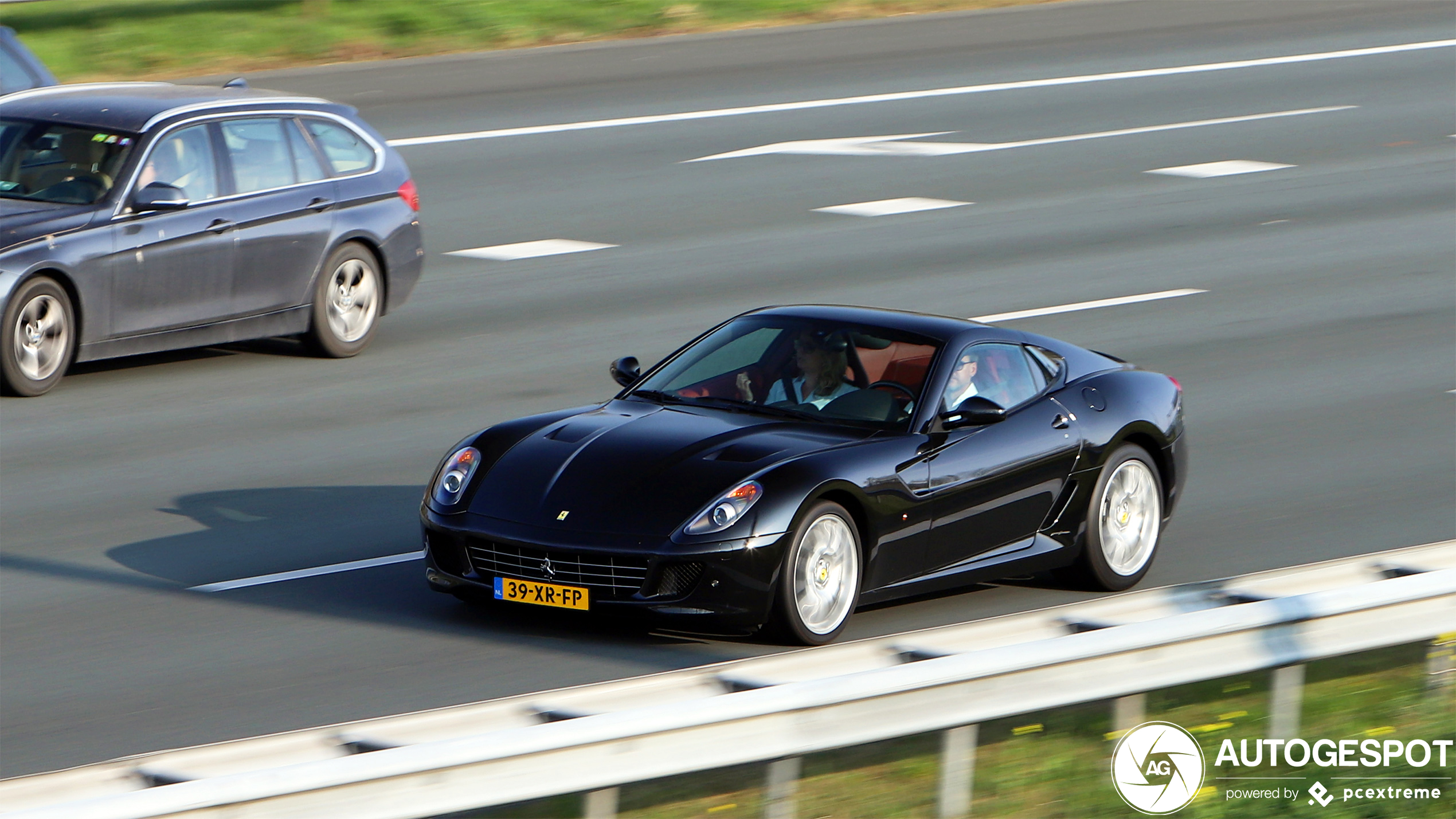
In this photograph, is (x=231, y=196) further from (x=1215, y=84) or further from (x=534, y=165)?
(x=1215, y=84)

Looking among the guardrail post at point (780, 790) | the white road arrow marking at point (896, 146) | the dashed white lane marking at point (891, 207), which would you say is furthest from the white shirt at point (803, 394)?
the white road arrow marking at point (896, 146)

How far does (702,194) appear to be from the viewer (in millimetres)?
20141

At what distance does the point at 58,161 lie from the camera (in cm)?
1331

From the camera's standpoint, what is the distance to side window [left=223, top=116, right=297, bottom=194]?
1388cm

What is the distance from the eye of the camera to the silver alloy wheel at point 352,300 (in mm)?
14383

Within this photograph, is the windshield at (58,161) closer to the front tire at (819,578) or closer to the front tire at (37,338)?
the front tire at (37,338)

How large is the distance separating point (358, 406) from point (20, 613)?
436cm

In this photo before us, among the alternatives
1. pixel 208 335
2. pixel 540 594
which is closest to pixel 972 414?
pixel 540 594

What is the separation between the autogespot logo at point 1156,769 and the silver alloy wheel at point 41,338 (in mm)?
8326

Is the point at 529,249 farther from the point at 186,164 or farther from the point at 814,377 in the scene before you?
the point at 814,377

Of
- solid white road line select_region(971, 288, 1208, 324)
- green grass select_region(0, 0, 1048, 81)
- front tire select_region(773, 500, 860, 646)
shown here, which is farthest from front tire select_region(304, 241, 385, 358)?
green grass select_region(0, 0, 1048, 81)

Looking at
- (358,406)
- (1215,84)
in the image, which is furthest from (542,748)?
(1215,84)

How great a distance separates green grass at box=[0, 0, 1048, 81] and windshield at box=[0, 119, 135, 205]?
30.1 feet

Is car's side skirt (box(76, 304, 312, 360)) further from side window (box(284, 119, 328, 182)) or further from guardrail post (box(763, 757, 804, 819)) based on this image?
guardrail post (box(763, 757, 804, 819))
